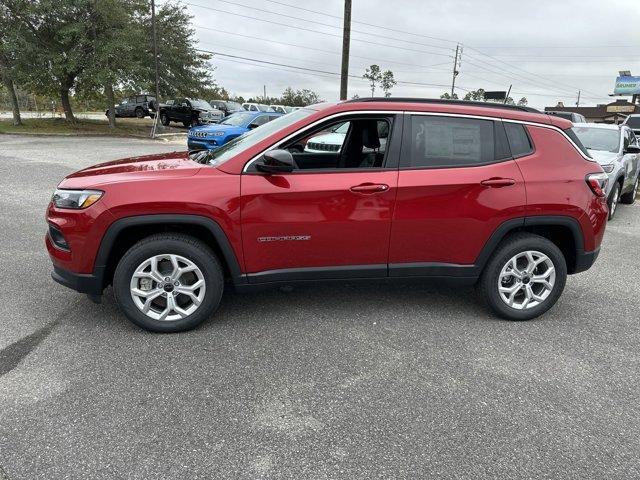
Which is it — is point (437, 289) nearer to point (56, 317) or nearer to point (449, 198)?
point (449, 198)

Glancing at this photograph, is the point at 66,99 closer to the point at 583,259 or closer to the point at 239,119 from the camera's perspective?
the point at 239,119

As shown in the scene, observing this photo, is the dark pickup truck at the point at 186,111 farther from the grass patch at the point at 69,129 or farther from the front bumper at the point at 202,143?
the front bumper at the point at 202,143

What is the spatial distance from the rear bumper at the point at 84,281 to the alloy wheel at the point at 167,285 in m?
0.25

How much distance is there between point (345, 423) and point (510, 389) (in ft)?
3.70

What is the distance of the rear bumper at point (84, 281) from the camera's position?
3363mm

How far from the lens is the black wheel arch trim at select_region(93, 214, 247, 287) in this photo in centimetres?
327

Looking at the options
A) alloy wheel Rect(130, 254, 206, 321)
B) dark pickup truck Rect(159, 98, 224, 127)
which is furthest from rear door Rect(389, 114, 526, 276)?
dark pickup truck Rect(159, 98, 224, 127)

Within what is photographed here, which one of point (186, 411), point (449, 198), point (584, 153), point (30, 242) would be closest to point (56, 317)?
point (186, 411)

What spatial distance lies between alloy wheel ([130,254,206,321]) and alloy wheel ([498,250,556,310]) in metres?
2.45

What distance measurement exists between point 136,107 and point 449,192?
33.2m

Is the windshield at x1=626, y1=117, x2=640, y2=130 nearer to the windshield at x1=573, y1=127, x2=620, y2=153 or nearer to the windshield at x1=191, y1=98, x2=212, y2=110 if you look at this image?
the windshield at x1=573, y1=127, x2=620, y2=153

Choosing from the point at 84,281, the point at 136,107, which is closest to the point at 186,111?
the point at 136,107

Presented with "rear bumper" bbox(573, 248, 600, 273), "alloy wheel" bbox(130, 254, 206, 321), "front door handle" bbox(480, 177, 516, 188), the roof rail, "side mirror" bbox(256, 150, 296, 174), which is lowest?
"alloy wheel" bbox(130, 254, 206, 321)

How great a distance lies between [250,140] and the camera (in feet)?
12.2
